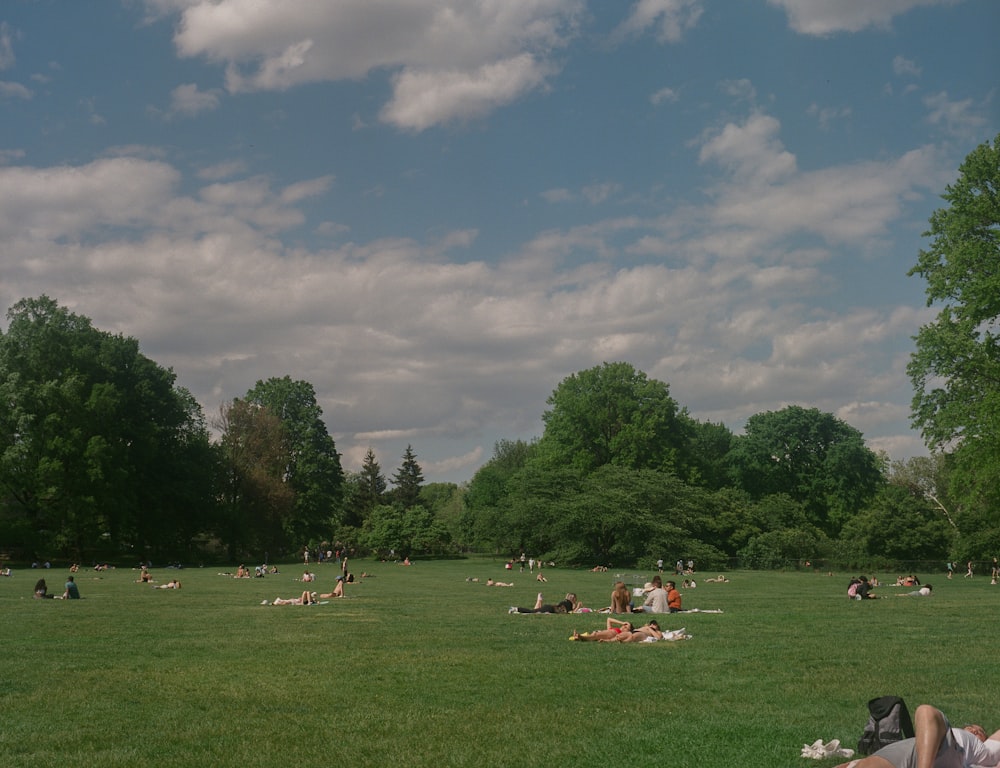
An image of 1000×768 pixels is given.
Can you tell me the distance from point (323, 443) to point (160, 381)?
23.8 m

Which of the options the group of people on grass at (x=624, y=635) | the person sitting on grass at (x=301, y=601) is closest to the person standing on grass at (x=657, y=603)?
the group of people on grass at (x=624, y=635)

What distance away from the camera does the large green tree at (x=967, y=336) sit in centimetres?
3972

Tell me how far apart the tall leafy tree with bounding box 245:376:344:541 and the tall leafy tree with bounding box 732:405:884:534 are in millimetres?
42593

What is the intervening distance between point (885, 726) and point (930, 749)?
1193mm

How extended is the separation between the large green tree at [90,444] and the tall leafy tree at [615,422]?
33.3 metres

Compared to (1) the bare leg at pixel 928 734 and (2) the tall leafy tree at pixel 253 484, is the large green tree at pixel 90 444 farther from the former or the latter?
(1) the bare leg at pixel 928 734

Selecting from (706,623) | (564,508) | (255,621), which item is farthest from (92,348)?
(706,623)

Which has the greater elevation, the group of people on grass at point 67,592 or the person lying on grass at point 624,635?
the person lying on grass at point 624,635

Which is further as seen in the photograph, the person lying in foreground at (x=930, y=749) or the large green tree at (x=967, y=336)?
the large green tree at (x=967, y=336)

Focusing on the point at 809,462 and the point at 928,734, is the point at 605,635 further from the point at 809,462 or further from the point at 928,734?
the point at 809,462

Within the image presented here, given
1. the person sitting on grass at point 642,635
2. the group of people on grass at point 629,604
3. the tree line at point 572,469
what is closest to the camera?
the person sitting on grass at point 642,635

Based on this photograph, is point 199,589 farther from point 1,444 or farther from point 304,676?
point 1,444

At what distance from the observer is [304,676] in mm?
13734

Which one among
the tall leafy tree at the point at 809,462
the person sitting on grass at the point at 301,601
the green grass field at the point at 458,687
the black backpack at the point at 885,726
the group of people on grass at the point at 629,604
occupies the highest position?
the tall leafy tree at the point at 809,462
